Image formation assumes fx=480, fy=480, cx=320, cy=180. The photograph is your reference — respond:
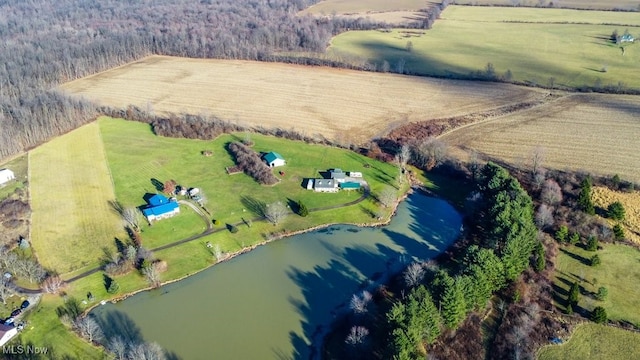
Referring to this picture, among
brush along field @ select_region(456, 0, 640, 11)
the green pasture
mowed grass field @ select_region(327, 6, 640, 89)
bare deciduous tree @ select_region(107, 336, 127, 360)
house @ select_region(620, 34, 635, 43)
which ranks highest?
brush along field @ select_region(456, 0, 640, 11)

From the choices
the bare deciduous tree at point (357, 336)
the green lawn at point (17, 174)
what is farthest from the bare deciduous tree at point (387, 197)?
the green lawn at point (17, 174)

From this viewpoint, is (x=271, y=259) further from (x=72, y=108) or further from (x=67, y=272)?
(x=72, y=108)

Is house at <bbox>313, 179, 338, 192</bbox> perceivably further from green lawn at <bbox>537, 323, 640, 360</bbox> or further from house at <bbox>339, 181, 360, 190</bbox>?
green lawn at <bbox>537, 323, 640, 360</bbox>

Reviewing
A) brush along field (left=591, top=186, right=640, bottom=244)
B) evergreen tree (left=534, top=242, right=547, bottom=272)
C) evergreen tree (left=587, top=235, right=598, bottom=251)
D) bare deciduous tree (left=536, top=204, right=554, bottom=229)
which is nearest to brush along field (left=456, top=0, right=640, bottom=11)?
brush along field (left=591, top=186, right=640, bottom=244)

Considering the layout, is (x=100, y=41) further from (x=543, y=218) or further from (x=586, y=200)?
(x=586, y=200)

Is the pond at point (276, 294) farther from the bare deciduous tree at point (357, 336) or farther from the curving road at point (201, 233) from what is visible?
the curving road at point (201, 233)

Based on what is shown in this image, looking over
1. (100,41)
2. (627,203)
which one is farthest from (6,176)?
(627,203)

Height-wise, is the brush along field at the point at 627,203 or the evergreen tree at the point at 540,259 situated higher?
the brush along field at the point at 627,203

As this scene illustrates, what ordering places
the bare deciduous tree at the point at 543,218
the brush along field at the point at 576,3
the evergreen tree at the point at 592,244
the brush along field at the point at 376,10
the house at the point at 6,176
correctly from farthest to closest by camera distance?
the brush along field at the point at 576,3
the brush along field at the point at 376,10
the house at the point at 6,176
the bare deciduous tree at the point at 543,218
the evergreen tree at the point at 592,244

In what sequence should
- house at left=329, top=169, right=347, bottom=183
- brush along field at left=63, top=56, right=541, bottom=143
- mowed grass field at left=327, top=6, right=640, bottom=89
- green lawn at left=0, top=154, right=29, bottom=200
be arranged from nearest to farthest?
green lawn at left=0, top=154, right=29, bottom=200
house at left=329, top=169, right=347, bottom=183
brush along field at left=63, top=56, right=541, bottom=143
mowed grass field at left=327, top=6, right=640, bottom=89
